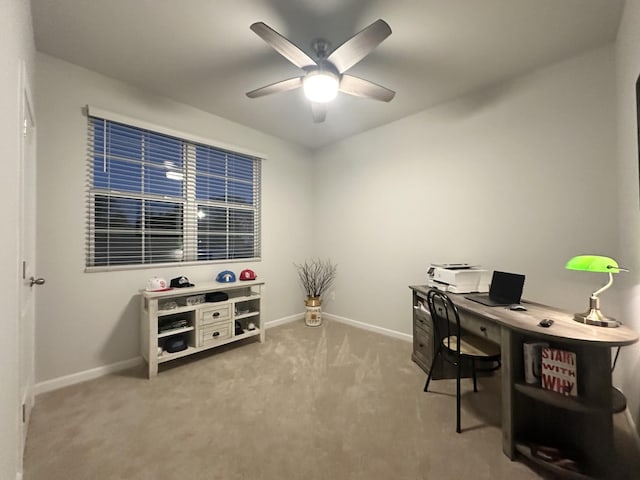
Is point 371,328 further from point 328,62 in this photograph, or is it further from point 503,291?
point 328,62

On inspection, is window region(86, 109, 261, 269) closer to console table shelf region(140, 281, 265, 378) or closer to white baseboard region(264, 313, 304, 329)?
console table shelf region(140, 281, 265, 378)

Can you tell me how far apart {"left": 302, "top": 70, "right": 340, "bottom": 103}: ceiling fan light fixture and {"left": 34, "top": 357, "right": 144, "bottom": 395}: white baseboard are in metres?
2.86

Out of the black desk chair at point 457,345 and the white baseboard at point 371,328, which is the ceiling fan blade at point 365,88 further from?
the white baseboard at point 371,328

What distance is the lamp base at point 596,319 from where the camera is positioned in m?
1.46

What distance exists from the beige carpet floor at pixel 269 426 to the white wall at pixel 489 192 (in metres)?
1.06

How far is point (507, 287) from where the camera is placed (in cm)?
203

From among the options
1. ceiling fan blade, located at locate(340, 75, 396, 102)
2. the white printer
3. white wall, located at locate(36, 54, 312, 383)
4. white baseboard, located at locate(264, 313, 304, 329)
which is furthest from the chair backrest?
white wall, located at locate(36, 54, 312, 383)

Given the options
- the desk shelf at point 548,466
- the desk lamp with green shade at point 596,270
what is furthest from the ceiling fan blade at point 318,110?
the desk shelf at point 548,466

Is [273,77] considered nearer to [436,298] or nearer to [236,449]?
[436,298]

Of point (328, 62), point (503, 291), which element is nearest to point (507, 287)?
point (503, 291)

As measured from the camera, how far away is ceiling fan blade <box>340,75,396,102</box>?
6.65 feet

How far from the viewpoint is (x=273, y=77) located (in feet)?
7.95

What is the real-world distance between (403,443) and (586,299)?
5.92ft

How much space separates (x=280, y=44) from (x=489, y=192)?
2.23 m
